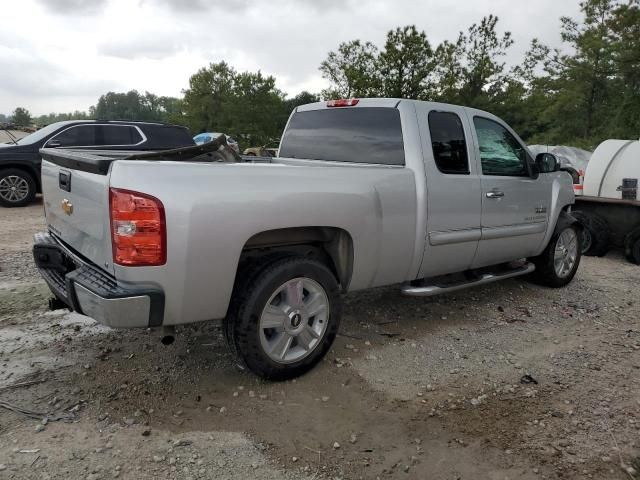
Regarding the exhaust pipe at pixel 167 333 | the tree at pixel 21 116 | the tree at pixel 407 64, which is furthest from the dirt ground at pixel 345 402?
the tree at pixel 21 116

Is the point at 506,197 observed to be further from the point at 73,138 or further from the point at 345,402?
the point at 73,138

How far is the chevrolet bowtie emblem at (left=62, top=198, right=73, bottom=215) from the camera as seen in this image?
297 cm

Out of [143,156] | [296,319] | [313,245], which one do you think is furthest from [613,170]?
[143,156]

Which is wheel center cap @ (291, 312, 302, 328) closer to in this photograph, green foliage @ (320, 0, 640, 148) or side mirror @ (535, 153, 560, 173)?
side mirror @ (535, 153, 560, 173)

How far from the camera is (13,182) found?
31.6ft

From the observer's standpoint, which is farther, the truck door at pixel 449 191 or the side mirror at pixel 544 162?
the side mirror at pixel 544 162

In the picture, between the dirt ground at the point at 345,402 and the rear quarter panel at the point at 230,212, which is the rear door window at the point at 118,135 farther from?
the rear quarter panel at the point at 230,212

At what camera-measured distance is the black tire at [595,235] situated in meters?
7.10

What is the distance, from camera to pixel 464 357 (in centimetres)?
364

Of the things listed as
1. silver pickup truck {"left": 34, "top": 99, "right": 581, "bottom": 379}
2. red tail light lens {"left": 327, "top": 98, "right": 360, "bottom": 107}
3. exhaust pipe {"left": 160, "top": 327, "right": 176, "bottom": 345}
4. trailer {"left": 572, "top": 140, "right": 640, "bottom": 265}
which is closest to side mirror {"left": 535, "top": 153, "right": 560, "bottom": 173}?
silver pickup truck {"left": 34, "top": 99, "right": 581, "bottom": 379}

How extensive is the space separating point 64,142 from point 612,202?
32.4ft

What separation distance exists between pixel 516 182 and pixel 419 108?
1.33 metres

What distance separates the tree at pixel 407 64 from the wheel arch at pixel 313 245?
23379 millimetres

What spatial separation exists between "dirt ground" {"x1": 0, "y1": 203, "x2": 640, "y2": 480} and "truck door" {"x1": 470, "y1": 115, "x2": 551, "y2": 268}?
690 mm
